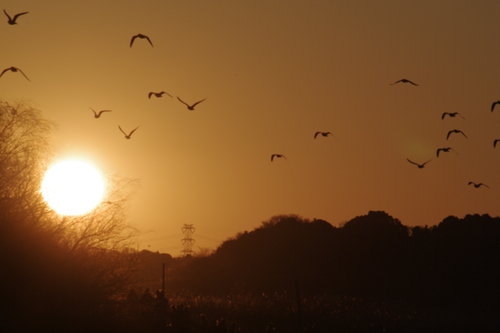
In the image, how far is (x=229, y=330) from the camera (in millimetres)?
20234

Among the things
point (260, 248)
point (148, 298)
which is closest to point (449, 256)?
point (260, 248)

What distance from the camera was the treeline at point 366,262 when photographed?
4538 cm

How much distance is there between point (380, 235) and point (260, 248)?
12384 millimetres

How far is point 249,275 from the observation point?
55.4 metres

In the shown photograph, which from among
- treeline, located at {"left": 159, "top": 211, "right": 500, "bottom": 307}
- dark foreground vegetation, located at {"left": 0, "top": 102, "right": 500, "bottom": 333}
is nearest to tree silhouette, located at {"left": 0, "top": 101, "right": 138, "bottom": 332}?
dark foreground vegetation, located at {"left": 0, "top": 102, "right": 500, "bottom": 333}

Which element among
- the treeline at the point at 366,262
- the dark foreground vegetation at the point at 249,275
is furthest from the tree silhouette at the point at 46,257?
the treeline at the point at 366,262

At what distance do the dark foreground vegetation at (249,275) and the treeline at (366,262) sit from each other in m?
0.11

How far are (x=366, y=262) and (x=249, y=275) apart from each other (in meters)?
11.2

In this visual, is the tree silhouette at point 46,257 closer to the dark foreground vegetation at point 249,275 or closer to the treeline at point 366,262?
the dark foreground vegetation at point 249,275

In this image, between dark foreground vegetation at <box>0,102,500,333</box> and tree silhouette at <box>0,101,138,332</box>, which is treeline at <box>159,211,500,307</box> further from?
tree silhouette at <box>0,101,138,332</box>

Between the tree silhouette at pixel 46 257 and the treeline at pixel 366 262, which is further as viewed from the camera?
the treeline at pixel 366 262

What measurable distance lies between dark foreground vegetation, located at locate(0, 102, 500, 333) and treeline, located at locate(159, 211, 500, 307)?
115 mm

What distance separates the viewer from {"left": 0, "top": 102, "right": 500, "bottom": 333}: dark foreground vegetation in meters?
19.3

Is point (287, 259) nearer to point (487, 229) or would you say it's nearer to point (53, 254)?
point (487, 229)
